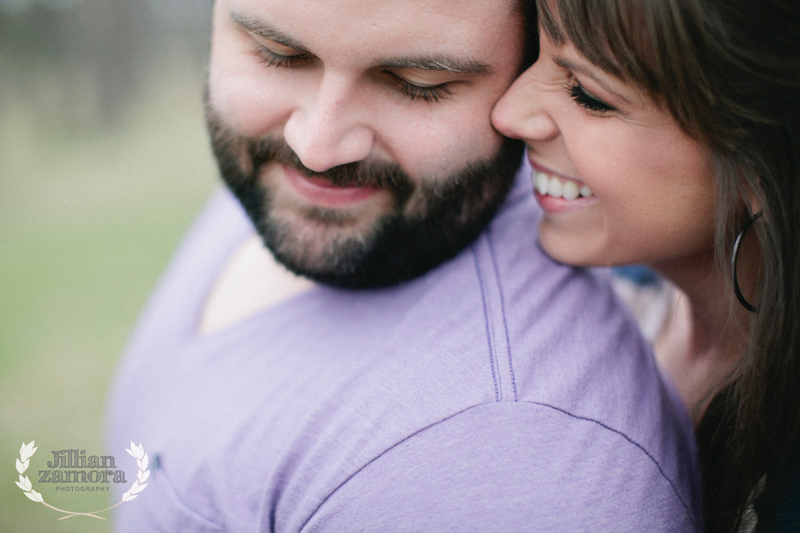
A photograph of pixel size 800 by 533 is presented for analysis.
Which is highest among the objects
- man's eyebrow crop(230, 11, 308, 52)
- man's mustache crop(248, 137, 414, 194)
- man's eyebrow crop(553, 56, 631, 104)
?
man's eyebrow crop(230, 11, 308, 52)

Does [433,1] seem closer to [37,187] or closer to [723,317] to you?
[723,317]

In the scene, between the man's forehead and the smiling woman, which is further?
the man's forehead

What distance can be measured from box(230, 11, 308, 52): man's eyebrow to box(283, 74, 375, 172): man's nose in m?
0.09

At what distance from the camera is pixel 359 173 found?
131cm

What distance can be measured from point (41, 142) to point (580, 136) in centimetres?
700

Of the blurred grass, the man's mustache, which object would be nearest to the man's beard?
the man's mustache

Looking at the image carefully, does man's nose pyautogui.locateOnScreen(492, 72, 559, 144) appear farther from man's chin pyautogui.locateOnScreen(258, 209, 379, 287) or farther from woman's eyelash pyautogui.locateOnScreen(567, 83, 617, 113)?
man's chin pyautogui.locateOnScreen(258, 209, 379, 287)

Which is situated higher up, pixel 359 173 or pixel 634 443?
pixel 359 173

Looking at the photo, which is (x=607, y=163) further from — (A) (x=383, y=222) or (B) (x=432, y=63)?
(A) (x=383, y=222)

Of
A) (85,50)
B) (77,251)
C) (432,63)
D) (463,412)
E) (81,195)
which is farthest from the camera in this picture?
(85,50)

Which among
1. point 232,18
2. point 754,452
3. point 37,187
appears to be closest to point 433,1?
point 232,18

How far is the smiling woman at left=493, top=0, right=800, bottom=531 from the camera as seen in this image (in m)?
1.00

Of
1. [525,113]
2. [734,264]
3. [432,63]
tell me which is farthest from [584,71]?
[734,264]

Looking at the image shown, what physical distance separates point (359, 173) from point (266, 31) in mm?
350
